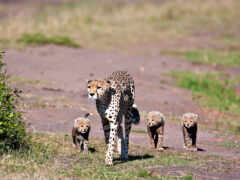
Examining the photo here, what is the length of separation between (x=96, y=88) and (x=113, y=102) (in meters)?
0.59

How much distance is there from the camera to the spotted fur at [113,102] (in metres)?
9.85

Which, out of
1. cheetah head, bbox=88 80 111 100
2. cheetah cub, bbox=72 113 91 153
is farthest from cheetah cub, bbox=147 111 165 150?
cheetah head, bbox=88 80 111 100

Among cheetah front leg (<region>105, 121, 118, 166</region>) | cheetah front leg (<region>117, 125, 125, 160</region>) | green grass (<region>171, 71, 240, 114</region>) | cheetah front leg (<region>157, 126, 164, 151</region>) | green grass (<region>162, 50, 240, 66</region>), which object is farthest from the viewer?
green grass (<region>162, 50, 240, 66</region>)

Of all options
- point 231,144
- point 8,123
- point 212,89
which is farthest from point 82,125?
point 212,89

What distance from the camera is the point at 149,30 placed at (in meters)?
32.8

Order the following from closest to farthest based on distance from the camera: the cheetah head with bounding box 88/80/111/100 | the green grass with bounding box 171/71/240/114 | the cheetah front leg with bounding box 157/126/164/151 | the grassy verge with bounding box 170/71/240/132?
the cheetah head with bounding box 88/80/111/100, the cheetah front leg with bounding box 157/126/164/151, the grassy verge with bounding box 170/71/240/132, the green grass with bounding box 171/71/240/114

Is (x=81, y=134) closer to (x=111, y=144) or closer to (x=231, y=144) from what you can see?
(x=111, y=144)

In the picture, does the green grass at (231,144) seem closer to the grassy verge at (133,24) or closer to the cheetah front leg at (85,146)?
the cheetah front leg at (85,146)

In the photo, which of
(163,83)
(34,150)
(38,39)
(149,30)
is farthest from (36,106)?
(149,30)

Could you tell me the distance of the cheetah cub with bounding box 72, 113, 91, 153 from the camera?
11758 millimetres

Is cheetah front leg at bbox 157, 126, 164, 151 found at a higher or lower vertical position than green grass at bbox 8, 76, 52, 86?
lower

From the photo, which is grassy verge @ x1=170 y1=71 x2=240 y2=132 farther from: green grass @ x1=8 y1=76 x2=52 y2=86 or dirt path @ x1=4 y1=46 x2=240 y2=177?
green grass @ x1=8 y1=76 x2=52 y2=86

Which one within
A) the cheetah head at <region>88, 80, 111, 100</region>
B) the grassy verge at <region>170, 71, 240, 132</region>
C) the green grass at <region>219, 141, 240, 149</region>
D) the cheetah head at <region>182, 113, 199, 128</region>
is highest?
the grassy verge at <region>170, 71, 240, 132</region>

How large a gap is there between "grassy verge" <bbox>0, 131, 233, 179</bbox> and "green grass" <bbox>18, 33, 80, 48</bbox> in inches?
550
